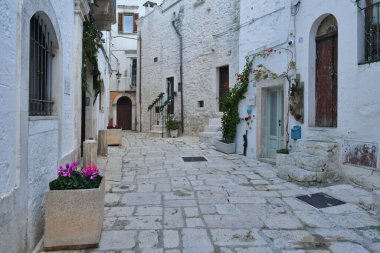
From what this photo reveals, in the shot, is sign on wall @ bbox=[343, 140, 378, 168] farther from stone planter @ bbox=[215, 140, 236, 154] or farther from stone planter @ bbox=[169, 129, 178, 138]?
stone planter @ bbox=[169, 129, 178, 138]

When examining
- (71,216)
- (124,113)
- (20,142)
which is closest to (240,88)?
(71,216)

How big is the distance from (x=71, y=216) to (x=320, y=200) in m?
3.47

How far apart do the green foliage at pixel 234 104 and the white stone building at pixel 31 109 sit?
4882 mm

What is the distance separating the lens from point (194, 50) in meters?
13.6

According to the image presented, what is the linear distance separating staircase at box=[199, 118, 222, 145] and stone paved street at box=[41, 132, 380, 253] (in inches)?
180

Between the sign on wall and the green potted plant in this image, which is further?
the green potted plant

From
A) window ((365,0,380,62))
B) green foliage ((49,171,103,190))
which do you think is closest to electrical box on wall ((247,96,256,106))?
window ((365,0,380,62))

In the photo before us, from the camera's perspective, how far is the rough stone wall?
1177 cm

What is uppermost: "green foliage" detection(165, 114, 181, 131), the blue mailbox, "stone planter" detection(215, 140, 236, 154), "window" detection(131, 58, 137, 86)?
"window" detection(131, 58, 137, 86)

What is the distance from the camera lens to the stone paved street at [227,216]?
9.99ft

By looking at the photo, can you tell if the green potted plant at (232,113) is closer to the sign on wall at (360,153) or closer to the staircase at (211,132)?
the staircase at (211,132)

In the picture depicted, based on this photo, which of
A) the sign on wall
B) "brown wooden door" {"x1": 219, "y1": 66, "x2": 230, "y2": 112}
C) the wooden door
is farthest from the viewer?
the wooden door

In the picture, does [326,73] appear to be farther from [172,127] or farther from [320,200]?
[172,127]

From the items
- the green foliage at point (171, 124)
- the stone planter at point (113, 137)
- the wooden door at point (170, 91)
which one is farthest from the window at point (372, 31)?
the wooden door at point (170, 91)
